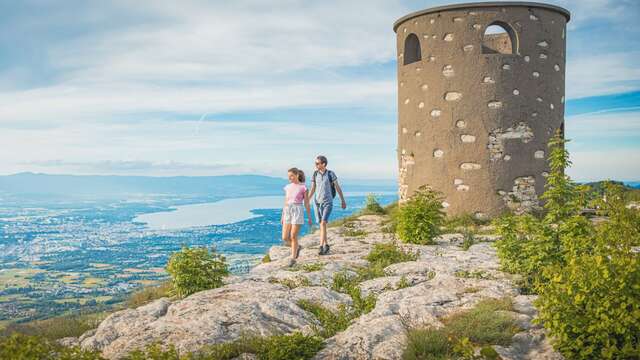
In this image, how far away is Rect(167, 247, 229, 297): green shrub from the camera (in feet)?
29.3

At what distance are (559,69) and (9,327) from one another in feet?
52.8

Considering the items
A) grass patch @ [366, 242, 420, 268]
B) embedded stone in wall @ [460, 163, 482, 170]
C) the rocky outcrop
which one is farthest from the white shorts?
embedded stone in wall @ [460, 163, 482, 170]

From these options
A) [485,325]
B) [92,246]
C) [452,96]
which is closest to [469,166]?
[452,96]

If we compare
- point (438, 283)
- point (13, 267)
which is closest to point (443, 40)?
point (438, 283)

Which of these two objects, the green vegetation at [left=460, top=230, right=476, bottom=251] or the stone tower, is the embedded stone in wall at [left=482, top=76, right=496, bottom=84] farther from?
the green vegetation at [left=460, top=230, right=476, bottom=251]

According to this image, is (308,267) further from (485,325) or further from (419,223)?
(485,325)

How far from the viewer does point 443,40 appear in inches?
627

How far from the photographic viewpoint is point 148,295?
400 inches

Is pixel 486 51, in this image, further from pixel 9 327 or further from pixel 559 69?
pixel 9 327

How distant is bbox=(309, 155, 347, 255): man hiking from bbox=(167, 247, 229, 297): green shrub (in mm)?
2947

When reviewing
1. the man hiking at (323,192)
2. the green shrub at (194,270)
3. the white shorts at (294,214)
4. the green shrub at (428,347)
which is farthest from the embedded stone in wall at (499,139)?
the green shrub at (428,347)

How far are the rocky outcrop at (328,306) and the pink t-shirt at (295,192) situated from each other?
1366 millimetres

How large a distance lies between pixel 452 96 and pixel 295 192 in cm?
709

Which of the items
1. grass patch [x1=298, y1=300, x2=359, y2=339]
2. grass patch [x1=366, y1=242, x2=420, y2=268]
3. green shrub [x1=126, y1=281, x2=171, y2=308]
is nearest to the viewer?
grass patch [x1=298, y1=300, x2=359, y2=339]
